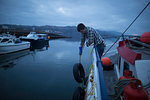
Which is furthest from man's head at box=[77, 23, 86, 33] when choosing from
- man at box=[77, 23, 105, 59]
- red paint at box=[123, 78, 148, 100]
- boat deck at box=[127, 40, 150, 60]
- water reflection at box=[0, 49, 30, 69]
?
water reflection at box=[0, 49, 30, 69]

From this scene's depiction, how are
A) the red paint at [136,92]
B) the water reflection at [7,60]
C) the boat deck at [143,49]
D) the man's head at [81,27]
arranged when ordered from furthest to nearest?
the water reflection at [7,60] < the man's head at [81,27] < the boat deck at [143,49] < the red paint at [136,92]

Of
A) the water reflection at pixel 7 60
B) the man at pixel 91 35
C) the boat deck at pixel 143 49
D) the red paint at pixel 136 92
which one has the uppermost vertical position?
the man at pixel 91 35

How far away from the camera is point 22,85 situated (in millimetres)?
7258

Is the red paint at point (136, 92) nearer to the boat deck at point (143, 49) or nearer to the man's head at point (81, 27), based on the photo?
the boat deck at point (143, 49)

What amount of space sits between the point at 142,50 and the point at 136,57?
4.25 feet

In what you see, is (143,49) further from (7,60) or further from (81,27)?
(7,60)

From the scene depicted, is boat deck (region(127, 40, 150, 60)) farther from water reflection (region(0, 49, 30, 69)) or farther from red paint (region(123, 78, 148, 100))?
water reflection (region(0, 49, 30, 69))

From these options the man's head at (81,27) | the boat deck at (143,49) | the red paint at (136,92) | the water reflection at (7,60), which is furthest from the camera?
the water reflection at (7,60)

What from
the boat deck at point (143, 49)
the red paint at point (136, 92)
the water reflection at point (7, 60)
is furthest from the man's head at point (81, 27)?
the water reflection at point (7, 60)

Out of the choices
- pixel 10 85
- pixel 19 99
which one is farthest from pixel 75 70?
pixel 10 85

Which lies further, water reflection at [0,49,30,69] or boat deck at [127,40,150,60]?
water reflection at [0,49,30,69]

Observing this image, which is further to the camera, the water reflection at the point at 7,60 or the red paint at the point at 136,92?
the water reflection at the point at 7,60

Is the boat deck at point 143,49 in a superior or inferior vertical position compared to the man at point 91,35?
inferior

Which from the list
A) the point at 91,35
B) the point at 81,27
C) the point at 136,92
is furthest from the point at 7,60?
the point at 136,92
